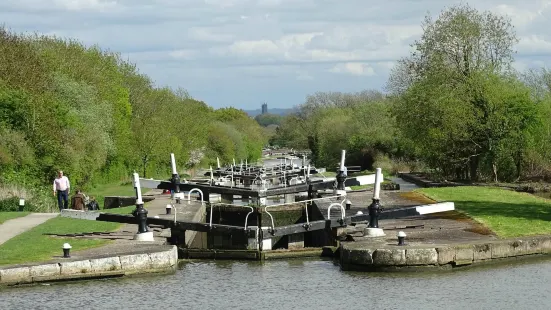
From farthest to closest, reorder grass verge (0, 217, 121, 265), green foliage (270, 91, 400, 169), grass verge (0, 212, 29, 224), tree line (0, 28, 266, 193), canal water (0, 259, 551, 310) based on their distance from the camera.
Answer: green foliage (270, 91, 400, 169) → tree line (0, 28, 266, 193) → grass verge (0, 212, 29, 224) → grass verge (0, 217, 121, 265) → canal water (0, 259, 551, 310)

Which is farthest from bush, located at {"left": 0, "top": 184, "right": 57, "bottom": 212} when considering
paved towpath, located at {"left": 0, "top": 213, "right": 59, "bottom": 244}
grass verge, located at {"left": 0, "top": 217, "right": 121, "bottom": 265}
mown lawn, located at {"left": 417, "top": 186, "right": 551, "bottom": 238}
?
mown lawn, located at {"left": 417, "top": 186, "right": 551, "bottom": 238}

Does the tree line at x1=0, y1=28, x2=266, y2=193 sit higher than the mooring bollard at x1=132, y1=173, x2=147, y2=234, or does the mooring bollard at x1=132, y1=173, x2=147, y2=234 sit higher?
the tree line at x1=0, y1=28, x2=266, y2=193

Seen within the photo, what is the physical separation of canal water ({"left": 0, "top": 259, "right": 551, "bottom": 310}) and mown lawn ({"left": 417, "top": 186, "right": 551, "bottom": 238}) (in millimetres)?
2953

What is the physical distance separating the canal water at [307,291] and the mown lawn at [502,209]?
9.69 feet

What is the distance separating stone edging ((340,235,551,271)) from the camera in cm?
2061

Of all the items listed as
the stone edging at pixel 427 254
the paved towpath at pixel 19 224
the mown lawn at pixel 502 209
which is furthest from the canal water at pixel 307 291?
the paved towpath at pixel 19 224

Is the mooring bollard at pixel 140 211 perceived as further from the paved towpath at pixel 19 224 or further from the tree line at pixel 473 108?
the tree line at pixel 473 108

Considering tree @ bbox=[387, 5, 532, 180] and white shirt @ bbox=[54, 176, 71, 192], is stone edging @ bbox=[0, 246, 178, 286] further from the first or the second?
tree @ bbox=[387, 5, 532, 180]

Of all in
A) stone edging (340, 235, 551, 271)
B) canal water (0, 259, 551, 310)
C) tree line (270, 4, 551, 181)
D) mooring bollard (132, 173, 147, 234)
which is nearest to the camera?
canal water (0, 259, 551, 310)

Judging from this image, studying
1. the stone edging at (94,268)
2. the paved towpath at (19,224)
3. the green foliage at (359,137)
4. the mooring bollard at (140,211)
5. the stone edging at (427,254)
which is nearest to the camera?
the stone edging at (94,268)

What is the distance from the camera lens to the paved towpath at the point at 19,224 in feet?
81.7

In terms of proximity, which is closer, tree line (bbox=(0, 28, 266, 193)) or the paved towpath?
the paved towpath

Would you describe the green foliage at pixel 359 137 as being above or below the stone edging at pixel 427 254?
above

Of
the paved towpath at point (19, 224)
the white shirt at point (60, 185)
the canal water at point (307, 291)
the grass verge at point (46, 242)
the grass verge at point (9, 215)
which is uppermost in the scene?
the white shirt at point (60, 185)
